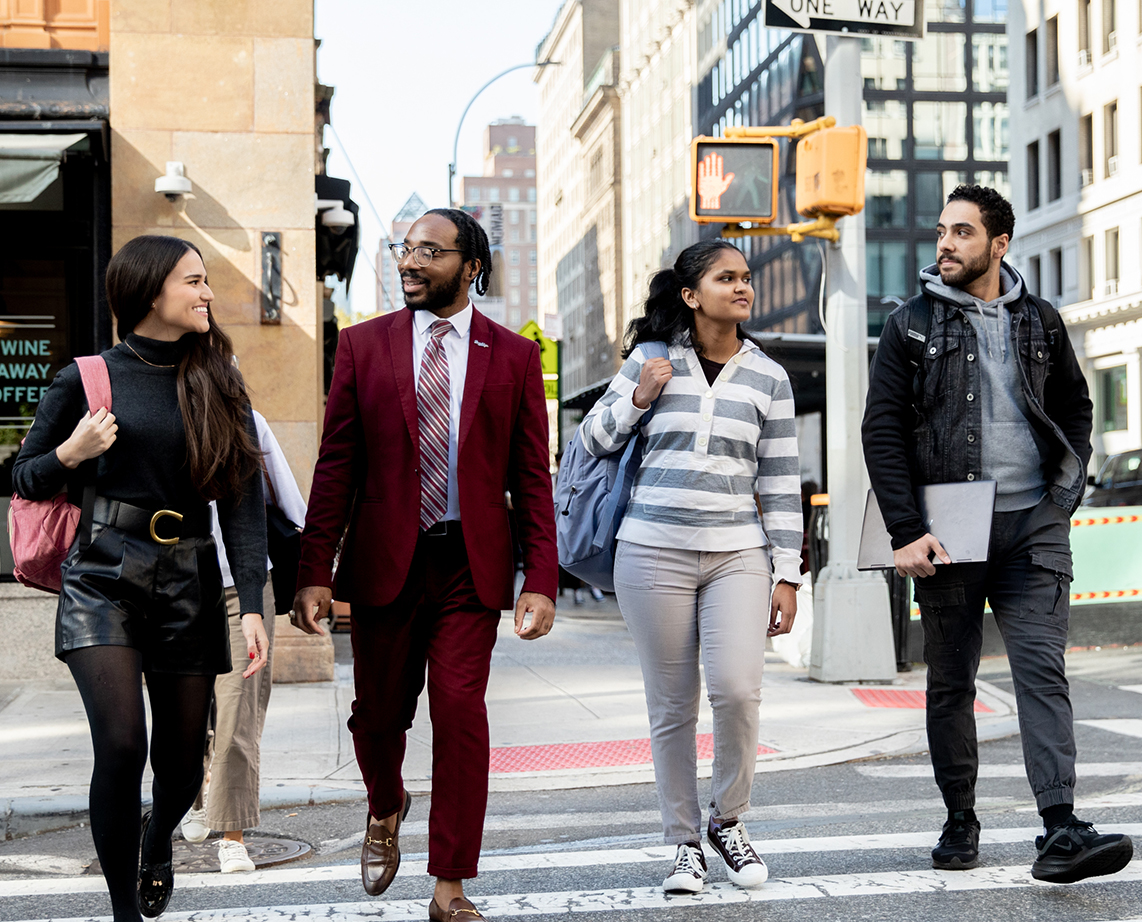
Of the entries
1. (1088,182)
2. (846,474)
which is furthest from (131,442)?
(1088,182)

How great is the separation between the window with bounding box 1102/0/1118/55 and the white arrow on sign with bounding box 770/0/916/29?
45.6 m

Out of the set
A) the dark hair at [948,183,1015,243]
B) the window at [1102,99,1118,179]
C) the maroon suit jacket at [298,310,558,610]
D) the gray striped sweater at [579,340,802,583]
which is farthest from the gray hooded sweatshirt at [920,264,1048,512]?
the window at [1102,99,1118,179]

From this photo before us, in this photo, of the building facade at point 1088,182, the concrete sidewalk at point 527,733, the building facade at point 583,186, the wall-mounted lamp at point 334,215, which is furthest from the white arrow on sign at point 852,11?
the building facade at point 583,186

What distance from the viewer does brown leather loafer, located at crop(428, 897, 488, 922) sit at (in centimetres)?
389

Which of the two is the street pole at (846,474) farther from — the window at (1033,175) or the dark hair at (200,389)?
the window at (1033,175)

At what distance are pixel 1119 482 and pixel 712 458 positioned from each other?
2140 cm

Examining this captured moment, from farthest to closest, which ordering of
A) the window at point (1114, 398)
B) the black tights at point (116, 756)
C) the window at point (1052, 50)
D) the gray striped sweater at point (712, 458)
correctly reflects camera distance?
the window at point (1052, 50)
the window at point (1114, 398)
the gray striped sweater at point (712, 458)
the black tights at point (116, 756)

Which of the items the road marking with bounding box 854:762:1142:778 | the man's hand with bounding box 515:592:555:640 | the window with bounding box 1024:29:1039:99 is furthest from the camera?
the window with bounding box 1024:29:1039:99

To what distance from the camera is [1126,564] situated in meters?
11.7

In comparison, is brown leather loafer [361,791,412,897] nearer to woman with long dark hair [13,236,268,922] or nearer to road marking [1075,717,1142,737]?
woman with long dark hair [13,236,268,922]

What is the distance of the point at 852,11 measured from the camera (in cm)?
934

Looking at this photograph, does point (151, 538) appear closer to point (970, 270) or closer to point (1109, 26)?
point (970, 270)

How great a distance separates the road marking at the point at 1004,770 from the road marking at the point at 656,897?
222 centimetres

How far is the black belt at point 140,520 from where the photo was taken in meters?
3.70
